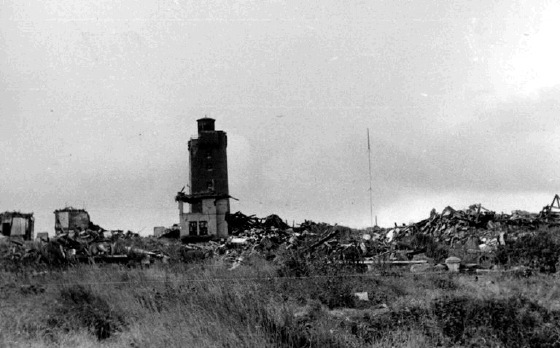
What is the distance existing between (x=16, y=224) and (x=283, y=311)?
4210 cm

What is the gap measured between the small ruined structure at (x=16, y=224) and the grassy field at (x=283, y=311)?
105 ft

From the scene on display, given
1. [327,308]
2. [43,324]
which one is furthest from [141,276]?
[327,308]

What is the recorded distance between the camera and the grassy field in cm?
690

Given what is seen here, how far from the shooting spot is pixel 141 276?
13297 mm

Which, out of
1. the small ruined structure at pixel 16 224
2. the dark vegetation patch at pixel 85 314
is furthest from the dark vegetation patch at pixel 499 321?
the small ruined structure at pixel 16 224

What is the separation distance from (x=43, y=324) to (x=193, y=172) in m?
43.2

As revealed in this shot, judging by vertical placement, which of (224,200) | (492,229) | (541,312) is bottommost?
(541,312)

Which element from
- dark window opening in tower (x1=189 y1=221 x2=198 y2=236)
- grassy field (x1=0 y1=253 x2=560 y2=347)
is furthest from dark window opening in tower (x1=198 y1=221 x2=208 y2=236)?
grassy field (x1=0 y1=253 x2=560 y2=347)

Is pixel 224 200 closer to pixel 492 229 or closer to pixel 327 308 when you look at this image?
pixel 492 229

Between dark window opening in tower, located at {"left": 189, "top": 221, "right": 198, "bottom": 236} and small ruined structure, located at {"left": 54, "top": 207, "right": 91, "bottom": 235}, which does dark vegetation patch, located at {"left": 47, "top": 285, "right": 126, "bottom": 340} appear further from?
small ruined structure, located at {"left": 54, "top": 207, "right": 91, "bottom": 235}

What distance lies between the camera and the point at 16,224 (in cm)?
4438

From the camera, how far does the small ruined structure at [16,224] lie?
43.9 m

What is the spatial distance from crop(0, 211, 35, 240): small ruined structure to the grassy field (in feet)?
105

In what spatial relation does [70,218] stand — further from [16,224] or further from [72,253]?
[72,253]
